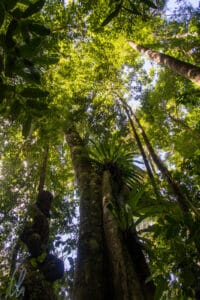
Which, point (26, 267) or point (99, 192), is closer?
point (26, 267)

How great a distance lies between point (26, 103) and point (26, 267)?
3.10m

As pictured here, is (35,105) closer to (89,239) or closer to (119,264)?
(119,264)

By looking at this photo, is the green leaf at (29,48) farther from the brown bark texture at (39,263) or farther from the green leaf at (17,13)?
the brown bark texture at (39,263)

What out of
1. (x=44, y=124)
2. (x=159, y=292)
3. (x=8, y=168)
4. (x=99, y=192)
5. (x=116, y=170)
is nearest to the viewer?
(x=159, y=292)

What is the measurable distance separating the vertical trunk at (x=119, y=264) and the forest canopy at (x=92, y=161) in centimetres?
1

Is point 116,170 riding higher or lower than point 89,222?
higher

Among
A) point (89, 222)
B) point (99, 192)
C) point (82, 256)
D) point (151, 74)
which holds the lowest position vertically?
point (82, 256)

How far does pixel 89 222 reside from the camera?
12.2ft

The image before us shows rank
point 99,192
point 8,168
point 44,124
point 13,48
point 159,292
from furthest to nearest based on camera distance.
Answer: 1. point 8,168
2. point 99,192
3. point 44,124
4. point 159,292
5. point 13,48

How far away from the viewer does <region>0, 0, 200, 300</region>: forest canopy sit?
1.50m

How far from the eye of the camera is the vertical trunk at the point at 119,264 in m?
2.56

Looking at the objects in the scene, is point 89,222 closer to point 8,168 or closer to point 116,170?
point 116,170

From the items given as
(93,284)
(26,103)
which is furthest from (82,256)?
(26,103)

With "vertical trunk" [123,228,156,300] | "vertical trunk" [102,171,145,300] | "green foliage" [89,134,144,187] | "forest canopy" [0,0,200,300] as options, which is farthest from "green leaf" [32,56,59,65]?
"green foliage" [89,134,144,187]
